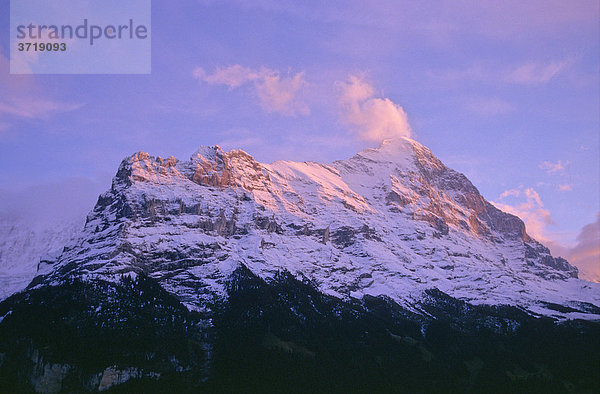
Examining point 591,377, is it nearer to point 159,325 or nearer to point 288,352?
point 288,352

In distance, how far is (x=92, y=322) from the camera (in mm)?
181000

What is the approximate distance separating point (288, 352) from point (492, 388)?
228 feet

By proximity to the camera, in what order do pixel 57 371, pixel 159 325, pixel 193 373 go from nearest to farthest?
1. pixel 57 371
2. pixel 193 373
3. pixel 159 325

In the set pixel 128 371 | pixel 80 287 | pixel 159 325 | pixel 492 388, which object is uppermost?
pixel 80 287

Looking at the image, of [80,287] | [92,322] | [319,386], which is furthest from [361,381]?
[80,287]

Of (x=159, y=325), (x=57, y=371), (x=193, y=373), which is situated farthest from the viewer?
(x=159, y=325)

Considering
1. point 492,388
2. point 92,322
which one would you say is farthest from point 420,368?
point 92,322

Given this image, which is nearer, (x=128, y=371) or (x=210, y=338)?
(x=128, y=371)

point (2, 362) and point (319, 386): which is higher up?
point (2, 362)

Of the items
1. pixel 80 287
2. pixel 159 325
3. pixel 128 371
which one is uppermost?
pixel 80 287

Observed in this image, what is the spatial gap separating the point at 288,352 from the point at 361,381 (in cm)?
2586

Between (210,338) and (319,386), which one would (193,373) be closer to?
(210,338)

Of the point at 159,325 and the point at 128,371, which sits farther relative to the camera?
the point at 159,325

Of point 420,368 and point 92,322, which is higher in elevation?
point 92,322
